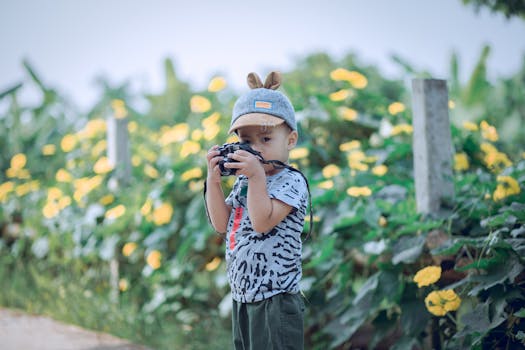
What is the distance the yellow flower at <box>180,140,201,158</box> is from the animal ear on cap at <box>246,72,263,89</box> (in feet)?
6.87

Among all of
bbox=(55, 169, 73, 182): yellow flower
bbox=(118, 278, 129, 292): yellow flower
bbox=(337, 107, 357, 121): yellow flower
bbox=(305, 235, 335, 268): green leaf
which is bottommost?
bbox=(118, 278, 129, 292): yellow flower

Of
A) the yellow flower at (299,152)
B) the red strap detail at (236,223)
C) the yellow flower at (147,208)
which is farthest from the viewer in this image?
the yellow flower at (147,208)

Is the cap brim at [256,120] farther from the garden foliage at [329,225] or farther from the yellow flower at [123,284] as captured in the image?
the yellow flower at [123,284]

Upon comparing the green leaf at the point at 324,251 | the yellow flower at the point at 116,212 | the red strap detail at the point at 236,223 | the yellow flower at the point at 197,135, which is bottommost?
the green leaf at the point at 324,251

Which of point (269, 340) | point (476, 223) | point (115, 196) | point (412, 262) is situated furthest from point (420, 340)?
point (115, 196)

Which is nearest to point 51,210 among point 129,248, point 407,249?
point 129,248

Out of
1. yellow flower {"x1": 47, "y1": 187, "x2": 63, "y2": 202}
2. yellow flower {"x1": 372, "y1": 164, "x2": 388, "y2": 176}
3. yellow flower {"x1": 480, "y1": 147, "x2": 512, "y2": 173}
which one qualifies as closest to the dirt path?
yellow flower {"x1": 47, "y1": 187, "x2": 63, "y2": 202}

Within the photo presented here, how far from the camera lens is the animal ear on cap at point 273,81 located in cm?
233

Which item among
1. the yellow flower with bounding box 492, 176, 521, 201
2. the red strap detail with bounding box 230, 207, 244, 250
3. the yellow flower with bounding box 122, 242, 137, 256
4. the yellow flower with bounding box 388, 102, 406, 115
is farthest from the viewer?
the yellow flower with bounding box 122, 242, 137, 256

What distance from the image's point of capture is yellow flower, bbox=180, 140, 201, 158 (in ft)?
14.5

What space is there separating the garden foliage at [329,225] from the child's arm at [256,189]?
964 millimetres

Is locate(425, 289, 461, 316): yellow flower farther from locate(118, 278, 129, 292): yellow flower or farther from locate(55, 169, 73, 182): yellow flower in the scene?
locate(55, 169, 73, 182): yellow flower

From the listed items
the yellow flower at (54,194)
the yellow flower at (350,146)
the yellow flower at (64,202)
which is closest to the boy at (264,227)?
the yellow flower at (350,146)

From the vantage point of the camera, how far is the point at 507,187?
290cm
